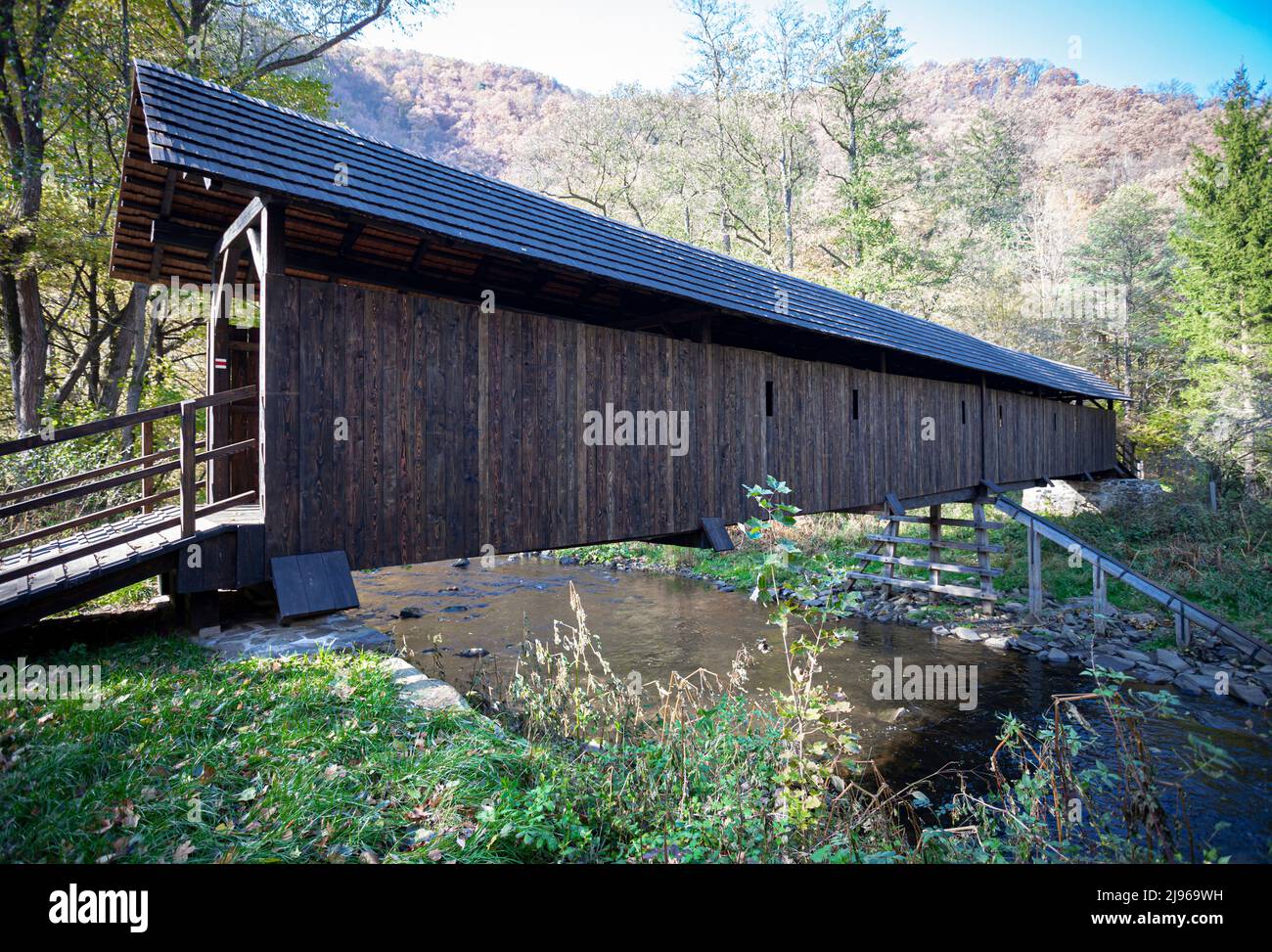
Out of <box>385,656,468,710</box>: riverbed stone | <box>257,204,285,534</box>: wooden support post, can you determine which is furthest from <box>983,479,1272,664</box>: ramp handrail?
<box>257,204,285,534</box>: wooden support post

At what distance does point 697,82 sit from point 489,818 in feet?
75.9

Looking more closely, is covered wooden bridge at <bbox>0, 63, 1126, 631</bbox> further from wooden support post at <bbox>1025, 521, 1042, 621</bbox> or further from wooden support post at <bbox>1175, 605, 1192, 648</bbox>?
wooden support post at <bbox>1175, 605, 1192, 648</bbox>

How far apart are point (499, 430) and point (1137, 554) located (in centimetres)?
1408

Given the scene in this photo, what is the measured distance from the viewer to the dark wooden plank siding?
4004 mm

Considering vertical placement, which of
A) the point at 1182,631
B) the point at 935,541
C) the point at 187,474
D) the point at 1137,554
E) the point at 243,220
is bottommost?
the point at 1182,631

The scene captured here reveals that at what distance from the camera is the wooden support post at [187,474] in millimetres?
3594

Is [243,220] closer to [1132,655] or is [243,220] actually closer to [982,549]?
[982,549]

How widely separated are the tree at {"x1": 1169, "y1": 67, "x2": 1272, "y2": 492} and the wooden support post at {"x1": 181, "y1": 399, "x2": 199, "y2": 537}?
20.5 m

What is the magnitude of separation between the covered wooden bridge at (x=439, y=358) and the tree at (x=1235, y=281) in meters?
13.4

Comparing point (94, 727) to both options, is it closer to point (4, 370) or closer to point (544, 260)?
point (544, 260)

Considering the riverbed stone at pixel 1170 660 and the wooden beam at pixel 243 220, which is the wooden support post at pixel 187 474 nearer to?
the wooden beam at pixel 243 220

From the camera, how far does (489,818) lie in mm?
2268

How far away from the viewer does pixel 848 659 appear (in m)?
8.95

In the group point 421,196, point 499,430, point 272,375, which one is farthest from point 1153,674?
point 272,375
